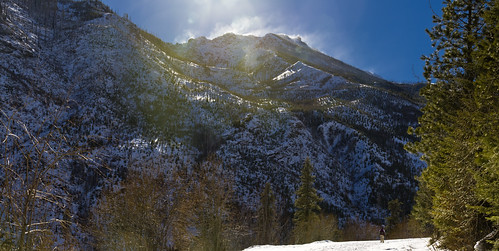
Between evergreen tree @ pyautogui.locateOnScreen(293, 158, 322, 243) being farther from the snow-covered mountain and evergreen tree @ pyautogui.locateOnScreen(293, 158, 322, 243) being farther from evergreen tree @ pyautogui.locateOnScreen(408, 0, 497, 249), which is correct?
the snow-covered mountain

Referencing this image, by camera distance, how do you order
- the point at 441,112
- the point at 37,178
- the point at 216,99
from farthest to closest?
1. the point at 216,99
2. the point at 441,112
3. the point at 37,178

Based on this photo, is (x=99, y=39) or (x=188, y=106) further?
(x=99, y=39)

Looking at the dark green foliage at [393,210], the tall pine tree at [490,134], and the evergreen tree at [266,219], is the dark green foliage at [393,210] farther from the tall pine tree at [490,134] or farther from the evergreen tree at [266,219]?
the tall pine tree at [490,134]

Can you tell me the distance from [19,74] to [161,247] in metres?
110

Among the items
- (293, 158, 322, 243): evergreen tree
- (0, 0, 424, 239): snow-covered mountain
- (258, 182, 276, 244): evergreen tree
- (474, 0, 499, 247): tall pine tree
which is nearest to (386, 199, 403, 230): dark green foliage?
(258, 182, 276, 244): evergreen tree

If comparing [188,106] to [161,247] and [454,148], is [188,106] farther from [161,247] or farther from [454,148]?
[454,148]

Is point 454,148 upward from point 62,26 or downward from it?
downward

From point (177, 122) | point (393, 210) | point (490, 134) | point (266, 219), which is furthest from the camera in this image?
point (177, 122)

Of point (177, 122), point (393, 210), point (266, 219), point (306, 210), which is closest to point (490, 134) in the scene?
point (306, 210)

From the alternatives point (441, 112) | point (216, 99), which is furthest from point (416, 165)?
point (441, 112)

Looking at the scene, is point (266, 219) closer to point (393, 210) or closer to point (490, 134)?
point (393, 210)

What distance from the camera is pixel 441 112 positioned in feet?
42.1

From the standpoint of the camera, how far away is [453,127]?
448 inches

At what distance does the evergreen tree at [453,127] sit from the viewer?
10.4 m
